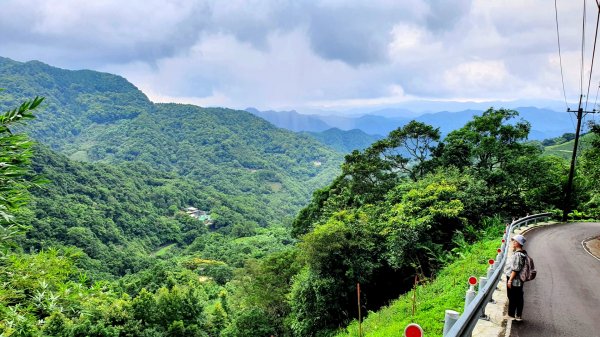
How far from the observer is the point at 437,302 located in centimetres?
1065

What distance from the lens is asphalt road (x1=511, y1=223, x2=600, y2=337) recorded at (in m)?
6.87

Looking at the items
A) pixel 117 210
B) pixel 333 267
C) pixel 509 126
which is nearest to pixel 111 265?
pixel 117 210

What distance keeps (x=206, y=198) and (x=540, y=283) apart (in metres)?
158

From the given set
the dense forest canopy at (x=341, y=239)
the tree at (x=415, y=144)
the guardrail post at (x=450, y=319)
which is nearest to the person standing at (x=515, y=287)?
the guardrail post at (x=450, y=319)

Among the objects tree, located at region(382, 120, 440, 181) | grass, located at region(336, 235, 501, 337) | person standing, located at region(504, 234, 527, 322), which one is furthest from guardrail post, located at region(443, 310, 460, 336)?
tree, located at region(382, 120, 440, 181)

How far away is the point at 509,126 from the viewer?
1129 inches

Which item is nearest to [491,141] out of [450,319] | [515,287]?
[515,287]

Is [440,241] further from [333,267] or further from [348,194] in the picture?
[348,194]

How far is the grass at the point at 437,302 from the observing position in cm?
948

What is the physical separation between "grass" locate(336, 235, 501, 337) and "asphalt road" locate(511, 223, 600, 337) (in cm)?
169

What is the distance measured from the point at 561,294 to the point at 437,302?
121 inches

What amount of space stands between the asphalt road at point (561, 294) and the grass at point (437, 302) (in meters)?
1.69

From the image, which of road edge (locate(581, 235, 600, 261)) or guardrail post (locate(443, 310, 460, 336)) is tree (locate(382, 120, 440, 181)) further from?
guardrail post (locate(443, 310, 460, 336))

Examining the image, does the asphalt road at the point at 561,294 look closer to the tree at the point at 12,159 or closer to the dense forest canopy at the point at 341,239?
the dense forest canopy at the point at 341,239
